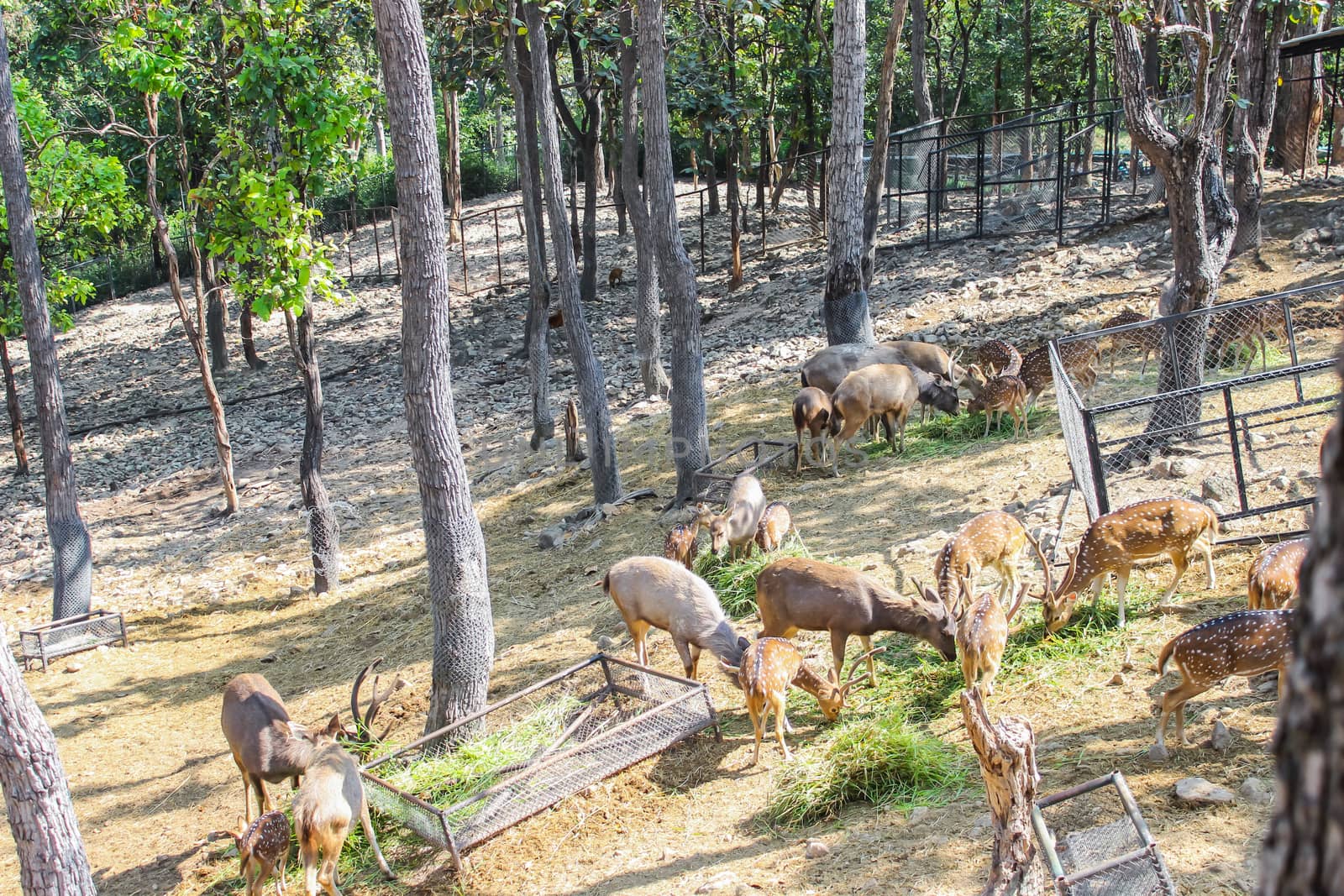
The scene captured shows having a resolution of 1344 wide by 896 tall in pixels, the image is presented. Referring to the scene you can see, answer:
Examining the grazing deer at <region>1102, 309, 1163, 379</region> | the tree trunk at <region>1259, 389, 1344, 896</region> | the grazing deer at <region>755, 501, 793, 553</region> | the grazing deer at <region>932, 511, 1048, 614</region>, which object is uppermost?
the tree trunk at <region>1259, 389, 1344, 896</region>

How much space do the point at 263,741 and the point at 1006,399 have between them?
7.73 metres

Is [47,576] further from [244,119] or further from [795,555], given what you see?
[795,555]

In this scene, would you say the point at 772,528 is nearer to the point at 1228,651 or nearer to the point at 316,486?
the point at 1228,651

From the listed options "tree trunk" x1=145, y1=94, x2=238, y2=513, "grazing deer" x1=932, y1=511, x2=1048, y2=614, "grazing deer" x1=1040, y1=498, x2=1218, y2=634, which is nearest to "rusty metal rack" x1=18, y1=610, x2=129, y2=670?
"tree trunk" x1=145, y1=94, x2=238, y2=513

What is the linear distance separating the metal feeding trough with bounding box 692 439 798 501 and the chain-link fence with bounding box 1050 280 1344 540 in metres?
3.18

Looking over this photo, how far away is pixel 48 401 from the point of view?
14062 millimetres

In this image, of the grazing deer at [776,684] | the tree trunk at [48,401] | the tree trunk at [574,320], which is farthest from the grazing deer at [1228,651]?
the tree trunk at [48,401]

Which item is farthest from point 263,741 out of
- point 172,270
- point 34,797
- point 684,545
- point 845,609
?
point 172,270

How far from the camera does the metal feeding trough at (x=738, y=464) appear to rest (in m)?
12.1

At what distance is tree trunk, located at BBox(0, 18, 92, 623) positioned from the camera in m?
13.8

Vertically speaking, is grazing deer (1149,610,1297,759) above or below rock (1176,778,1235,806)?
above

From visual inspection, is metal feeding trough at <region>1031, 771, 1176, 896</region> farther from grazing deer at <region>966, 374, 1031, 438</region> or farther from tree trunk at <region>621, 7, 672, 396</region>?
tree trunk at <region>621, 7, 672, 396</region>

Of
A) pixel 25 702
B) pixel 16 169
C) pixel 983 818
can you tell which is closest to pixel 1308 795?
pixel 983 818

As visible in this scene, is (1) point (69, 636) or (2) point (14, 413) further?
(2) point (14, 413)
